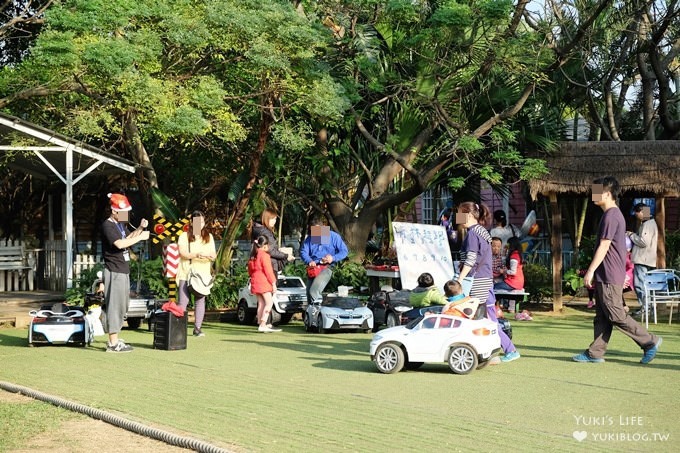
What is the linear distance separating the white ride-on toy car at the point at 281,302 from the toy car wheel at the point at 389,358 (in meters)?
6.60

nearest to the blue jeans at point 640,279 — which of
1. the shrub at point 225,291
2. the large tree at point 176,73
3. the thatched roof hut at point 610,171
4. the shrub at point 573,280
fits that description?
the thatched roof hut at point 610,171

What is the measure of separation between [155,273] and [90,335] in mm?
5374

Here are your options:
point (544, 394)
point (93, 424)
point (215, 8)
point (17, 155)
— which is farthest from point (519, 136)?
point (93, 424)

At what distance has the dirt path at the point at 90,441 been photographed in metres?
7.41

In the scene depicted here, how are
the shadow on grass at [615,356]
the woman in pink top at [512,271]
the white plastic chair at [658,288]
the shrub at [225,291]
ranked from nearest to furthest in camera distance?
the shadow on grass at [615,356] → the white plastic chair at [658,288] → the woman in pink top at [512,271] → the shrub at [225,291]

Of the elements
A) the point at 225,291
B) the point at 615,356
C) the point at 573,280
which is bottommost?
the point at 615,356

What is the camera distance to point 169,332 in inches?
553

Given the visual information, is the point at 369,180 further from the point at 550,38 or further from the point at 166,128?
the point at 166,128

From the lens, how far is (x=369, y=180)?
2358cm

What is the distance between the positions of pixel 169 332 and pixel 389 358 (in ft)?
12.9

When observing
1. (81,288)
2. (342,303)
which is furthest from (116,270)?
(81,288)

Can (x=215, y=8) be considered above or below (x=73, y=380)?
above

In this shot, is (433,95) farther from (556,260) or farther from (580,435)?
(580,435)

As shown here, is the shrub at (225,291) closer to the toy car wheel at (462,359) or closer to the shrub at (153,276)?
the shrub at (153,276)
